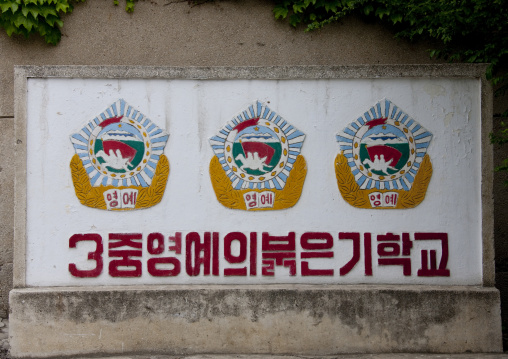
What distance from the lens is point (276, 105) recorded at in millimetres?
4984

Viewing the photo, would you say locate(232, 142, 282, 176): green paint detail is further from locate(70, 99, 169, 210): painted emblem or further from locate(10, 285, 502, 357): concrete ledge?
locate(10, 285, 502, 357): concrete ledge

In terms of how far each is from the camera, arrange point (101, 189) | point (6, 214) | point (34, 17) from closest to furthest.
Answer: point (101, 189) < point (34, 17) < point (6, 214)

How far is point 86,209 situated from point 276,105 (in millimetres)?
1971

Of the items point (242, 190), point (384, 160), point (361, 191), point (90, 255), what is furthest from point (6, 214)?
point (384, 160)

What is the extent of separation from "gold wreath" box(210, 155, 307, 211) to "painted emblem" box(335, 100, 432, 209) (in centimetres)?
37

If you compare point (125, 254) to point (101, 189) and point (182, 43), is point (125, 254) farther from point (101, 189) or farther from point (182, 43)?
point (182, 43)

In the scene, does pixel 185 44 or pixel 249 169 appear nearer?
pixel 249 169

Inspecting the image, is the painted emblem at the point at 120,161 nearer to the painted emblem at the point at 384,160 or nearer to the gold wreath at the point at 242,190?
the gold wreath at the point at 242,190

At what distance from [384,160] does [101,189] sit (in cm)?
260

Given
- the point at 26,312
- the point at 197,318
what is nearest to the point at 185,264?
the point at 197,318

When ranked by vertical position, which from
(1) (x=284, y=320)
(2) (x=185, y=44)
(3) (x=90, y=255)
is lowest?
(1) (x=284, y=320)

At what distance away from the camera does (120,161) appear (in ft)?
16.2

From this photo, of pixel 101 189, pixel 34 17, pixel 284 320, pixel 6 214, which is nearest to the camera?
pixel 284 320

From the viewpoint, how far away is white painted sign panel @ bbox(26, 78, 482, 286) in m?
4.88
